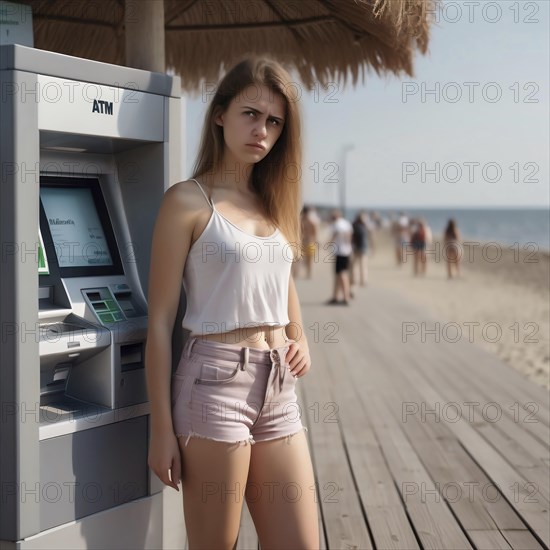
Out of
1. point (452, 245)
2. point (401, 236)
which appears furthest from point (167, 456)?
point (401, 236)

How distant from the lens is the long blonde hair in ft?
7.32

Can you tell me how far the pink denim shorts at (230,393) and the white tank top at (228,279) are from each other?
0.25ft

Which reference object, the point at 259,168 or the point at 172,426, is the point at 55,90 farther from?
the point at 172,426

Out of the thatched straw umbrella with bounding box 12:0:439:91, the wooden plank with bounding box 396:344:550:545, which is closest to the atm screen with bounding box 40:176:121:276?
the thatched straw umbrella with bounding box 12:0:439:91

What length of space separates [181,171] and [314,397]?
384 centimetres

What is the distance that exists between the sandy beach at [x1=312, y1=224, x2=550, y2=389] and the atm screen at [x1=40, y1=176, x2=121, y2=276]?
463 cm

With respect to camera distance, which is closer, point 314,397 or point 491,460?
point 491,460

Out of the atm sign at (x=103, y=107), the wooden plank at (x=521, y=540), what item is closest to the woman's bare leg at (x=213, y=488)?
the atm sign at (x=103, y=107)

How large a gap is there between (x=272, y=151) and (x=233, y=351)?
0.70 metres

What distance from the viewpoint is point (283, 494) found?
2.18 m

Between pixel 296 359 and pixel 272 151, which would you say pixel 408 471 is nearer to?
pixel 296 359

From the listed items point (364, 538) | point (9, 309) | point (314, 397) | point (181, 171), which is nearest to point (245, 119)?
point (181, 171)

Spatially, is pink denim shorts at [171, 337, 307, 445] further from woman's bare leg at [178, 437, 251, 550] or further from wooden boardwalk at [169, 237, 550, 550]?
wooden boardwalk at [169, 237, 550, 550]

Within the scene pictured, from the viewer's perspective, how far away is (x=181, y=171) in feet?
9.04
